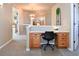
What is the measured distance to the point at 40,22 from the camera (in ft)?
10.2

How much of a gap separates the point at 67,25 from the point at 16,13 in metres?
1.18

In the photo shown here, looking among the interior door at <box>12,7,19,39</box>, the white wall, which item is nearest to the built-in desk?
the white wall

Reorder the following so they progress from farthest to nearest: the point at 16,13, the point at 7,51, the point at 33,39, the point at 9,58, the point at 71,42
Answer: the point at 33,39 < the point at 71,42 < the point at 16,13 < the point at 7,51 < the point at 9,58

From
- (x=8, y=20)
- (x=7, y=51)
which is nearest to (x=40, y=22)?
(x=8, y=20)

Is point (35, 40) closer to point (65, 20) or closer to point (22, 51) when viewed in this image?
point (22, 51)

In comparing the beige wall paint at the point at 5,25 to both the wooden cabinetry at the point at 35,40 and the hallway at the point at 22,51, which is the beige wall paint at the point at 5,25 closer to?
the hallway at the point at 22,51

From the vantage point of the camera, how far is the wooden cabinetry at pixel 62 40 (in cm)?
314

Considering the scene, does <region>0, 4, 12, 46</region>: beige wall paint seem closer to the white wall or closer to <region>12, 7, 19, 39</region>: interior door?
<region>12, 7, 19, 39</region>: interior door

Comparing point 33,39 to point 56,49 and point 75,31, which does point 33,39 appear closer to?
point 56,49

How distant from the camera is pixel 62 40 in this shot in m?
3.25

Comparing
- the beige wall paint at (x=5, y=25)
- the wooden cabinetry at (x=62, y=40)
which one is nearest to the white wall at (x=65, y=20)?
the wooden cabinetry at (x=62, y=40)

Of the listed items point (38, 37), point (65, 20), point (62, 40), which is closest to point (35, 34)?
point (38, 37)

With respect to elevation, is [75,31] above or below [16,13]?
below

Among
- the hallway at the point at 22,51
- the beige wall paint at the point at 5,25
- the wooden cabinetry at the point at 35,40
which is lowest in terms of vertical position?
the hallway at the point at 22,51
